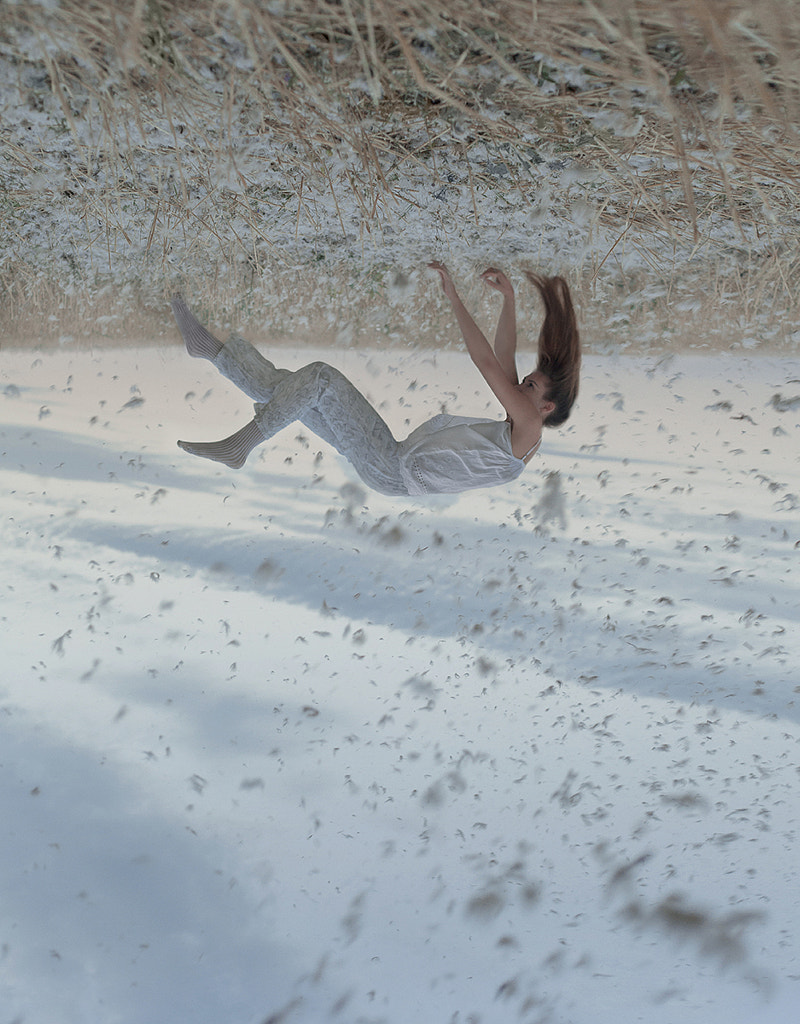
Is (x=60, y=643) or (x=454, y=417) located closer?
(x=454, y=417)

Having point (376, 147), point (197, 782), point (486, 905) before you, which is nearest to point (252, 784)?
point (197, 782)

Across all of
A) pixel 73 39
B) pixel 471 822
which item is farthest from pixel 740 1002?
pixel 73 39

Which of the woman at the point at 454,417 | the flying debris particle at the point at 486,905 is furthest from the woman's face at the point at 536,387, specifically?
the flying debris particle at the point at 486,905

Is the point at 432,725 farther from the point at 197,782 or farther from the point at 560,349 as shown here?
the point at 560,349

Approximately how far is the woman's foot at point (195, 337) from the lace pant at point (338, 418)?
0.28 metres

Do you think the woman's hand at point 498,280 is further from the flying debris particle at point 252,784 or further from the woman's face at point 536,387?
the flying debris particle at point 252,784

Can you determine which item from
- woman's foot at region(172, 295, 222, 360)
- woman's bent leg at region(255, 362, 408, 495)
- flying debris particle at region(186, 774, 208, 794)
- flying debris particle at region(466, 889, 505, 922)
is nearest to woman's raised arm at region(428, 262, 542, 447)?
woman's bent leg at region(255, 362, 408, 495)

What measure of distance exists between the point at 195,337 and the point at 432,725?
67.8 inches

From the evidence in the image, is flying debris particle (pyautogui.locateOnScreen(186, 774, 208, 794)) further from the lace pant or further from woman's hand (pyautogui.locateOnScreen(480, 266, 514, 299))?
woman's hand (pyautogui.locateOnScreen(480, 266, 514, 299))

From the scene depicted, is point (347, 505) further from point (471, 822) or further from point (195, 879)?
point (195, 879)

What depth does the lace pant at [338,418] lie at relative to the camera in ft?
5.86

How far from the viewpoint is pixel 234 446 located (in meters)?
1.87

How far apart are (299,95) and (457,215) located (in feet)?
2.01

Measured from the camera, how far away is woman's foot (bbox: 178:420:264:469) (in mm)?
1842
